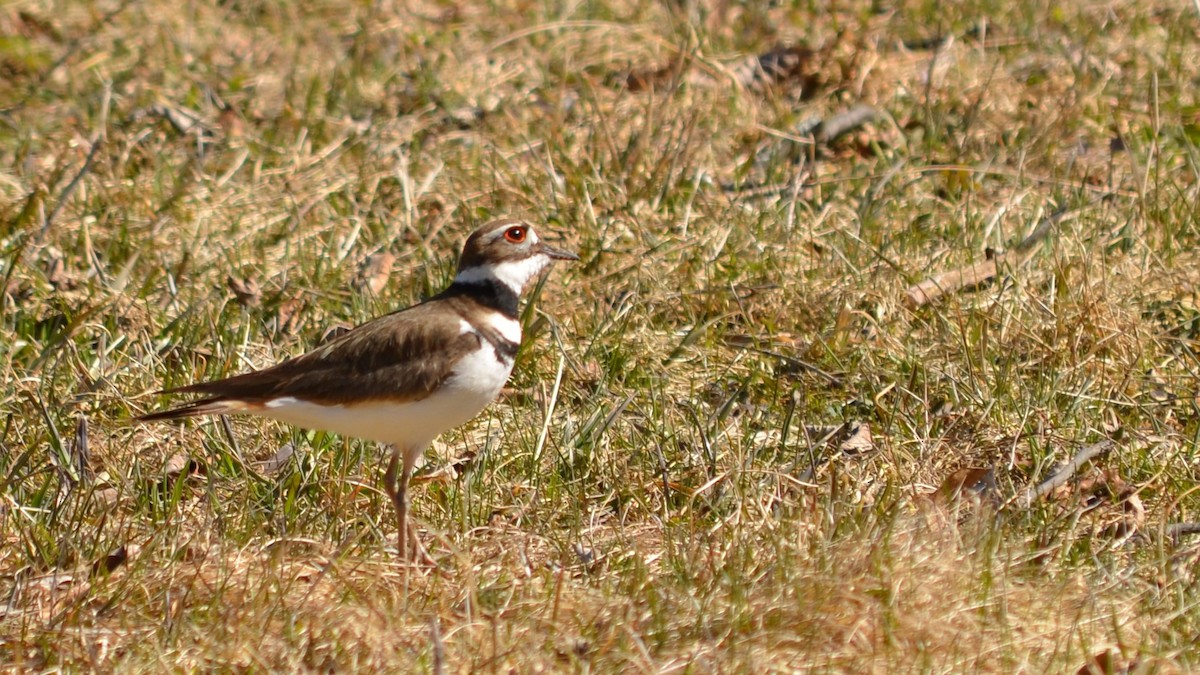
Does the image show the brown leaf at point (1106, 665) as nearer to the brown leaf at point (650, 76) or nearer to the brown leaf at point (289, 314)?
the brown leaf at point (289, 314)

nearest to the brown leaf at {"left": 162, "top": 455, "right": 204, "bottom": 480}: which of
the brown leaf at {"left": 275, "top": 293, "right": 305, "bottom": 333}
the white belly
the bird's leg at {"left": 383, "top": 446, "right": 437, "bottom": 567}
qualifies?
the white belly

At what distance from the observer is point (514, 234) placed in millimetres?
5199

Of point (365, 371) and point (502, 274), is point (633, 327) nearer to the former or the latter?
Result: point (502, 274)

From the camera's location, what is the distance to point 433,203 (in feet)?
23.7

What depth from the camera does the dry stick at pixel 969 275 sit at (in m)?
6.02

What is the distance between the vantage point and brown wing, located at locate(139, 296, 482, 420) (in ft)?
15.2

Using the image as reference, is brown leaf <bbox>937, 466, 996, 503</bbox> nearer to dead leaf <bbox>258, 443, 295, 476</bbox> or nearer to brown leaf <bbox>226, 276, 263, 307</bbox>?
dead leaf <bbox>258, 443, 295, 476</bbox>

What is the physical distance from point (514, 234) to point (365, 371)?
0.79m

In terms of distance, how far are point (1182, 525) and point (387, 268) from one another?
3455 mm

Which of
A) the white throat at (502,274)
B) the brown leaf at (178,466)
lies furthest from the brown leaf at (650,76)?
the brown leaf at (178,466)

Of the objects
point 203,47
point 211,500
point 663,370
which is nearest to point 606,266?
point 663,370

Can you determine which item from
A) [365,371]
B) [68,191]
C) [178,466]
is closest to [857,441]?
[365,371]

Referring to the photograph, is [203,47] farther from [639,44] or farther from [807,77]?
[807,77]

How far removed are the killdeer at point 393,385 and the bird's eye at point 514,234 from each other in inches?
14.4
